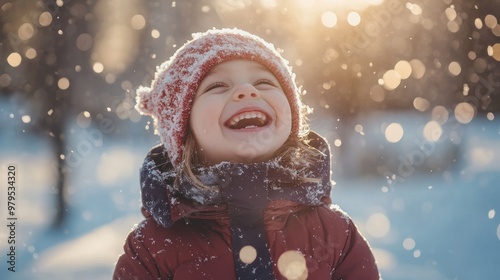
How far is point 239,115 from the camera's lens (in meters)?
1.93

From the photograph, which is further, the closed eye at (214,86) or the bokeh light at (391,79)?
the bokeh light at (391,79)

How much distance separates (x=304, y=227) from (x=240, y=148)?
37 centimetres

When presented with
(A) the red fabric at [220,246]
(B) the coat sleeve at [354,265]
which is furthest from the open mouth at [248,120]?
(B) the coat sleeve at [354,265]

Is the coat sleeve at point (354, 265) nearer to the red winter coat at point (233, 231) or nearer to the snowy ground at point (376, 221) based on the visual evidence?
the red winter coat at point (233, 231)

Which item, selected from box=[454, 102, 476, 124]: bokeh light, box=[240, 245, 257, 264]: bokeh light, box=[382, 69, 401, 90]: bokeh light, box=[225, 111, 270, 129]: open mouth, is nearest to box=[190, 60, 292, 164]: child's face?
box=[225, 111, 270, 129]: open mouth

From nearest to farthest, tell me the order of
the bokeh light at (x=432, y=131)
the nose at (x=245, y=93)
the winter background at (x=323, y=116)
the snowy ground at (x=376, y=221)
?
the nose at (x=245, y=93)
the snowy ground at (x=376, y=221)
the winter background at (x=323, y=116)
the bokeh light at (x=432, y=131)

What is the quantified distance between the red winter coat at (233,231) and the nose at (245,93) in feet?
0.82

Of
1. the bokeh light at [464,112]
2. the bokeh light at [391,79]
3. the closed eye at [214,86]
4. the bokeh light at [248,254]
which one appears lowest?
the bokeh light at [248,254]

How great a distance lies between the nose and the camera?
75.1 inches

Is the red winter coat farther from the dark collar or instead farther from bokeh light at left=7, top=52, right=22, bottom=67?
bokeh light at left=7, top=52, right=22, bottom=67

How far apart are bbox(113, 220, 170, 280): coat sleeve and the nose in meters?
0.60

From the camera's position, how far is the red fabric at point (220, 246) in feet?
6.04

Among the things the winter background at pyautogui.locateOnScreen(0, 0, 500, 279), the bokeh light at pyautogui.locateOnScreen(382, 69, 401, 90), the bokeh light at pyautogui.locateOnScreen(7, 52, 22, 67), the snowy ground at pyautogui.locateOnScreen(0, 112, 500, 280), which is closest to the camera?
the snowy ground at pyautogui.locateOnScreen(0, 112, 500, 280)

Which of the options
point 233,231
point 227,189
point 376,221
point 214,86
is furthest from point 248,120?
point 376,221
